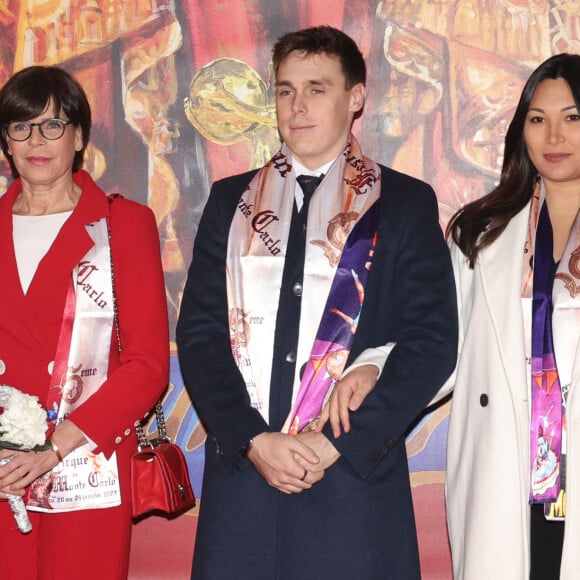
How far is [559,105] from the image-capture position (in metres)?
3.08

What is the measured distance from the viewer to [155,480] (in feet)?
10.1

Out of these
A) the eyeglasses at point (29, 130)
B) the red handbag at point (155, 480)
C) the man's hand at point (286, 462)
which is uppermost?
the eyeglasses at point (29, 130)

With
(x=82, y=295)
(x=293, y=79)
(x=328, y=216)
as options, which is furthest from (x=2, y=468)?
(x=293, y=79)

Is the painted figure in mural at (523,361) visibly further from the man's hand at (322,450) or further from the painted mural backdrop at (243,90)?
the painted mural backdrop at (243,90)

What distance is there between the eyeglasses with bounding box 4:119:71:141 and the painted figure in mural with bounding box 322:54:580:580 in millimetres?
1292

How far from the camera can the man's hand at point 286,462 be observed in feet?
8.92

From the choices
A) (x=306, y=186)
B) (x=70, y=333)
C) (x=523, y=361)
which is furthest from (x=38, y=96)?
(x=523, y=361)

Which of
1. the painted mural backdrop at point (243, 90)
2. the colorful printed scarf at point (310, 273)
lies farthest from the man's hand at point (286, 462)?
the painted mural backdrop at point (243, 90)

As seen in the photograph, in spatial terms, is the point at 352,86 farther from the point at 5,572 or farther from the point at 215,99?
the point at 5,572

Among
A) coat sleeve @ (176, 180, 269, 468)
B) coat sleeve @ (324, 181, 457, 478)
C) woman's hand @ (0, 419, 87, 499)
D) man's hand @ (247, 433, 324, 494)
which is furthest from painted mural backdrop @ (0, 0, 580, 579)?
man's hand @ (247, 433, 324, 494)

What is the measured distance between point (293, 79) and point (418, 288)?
30.0 inches

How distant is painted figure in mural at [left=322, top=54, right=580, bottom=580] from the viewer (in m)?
2.87

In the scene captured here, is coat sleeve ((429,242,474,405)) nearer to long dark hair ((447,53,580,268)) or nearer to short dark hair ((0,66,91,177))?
long dark hair ((447,53,580,268))

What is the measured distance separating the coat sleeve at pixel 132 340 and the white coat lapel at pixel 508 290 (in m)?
1.03
